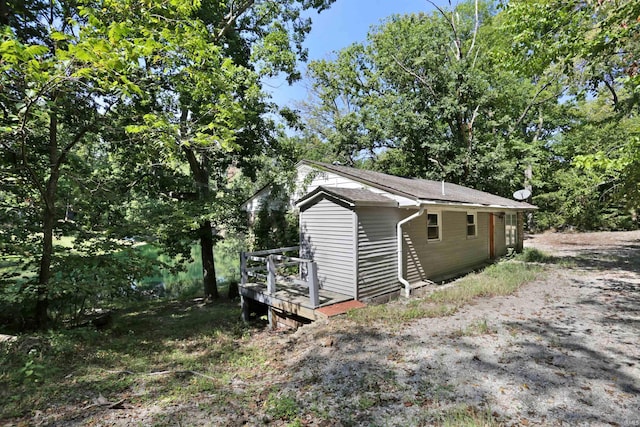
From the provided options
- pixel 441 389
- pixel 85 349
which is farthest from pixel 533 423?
pixel 85 349

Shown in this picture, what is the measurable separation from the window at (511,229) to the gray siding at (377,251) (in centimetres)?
1026

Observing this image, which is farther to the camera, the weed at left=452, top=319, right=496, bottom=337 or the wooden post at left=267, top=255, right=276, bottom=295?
the wooden post at left=267, top=255, right=276, bottom=295

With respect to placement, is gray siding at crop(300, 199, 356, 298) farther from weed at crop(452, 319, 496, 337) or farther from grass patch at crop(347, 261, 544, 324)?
weed at crop(452, 319, 496, 337)

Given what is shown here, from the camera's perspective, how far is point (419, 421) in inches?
131

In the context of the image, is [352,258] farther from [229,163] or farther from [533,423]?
[229,163]

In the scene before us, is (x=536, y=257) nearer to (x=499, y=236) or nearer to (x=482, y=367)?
(x=499, y=236)

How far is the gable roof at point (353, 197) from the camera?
24.1 ft

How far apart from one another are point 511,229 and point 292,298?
1355cm

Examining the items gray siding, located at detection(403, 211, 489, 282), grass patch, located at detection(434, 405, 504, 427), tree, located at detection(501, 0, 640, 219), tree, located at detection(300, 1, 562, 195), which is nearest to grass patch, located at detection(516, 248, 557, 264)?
gray siding, located at detection(403, 211, 489, 282)

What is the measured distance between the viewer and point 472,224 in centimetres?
1230

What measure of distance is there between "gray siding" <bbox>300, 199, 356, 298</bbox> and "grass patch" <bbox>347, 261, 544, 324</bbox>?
981 mm

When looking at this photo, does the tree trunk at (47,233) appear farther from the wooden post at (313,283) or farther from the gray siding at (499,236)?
the gray siding at (499,236)

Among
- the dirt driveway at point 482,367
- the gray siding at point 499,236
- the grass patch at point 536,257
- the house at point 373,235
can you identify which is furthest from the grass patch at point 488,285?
the gray siding at point 499,236

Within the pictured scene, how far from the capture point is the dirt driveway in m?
3.47
